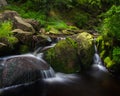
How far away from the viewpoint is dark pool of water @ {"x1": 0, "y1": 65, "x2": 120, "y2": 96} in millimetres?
10586

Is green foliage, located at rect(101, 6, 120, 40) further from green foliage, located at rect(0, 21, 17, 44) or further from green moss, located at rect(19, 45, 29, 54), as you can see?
green foliage, located at rect(0, 21, 17, 44)

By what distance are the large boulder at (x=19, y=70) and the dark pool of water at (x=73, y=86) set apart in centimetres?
31

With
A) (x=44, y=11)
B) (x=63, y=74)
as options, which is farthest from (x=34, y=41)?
(x=44, y=11)

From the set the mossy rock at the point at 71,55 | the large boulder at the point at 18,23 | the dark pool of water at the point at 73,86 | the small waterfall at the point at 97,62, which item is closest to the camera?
the dark pool of water at the point at 73,86

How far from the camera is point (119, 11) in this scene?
1232cm

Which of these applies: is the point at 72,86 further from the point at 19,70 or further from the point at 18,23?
the point at 18,23

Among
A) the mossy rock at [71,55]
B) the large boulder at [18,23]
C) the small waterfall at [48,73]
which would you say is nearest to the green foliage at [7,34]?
the large boulder at [18,23]

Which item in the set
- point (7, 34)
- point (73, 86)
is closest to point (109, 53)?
point (73, 86)

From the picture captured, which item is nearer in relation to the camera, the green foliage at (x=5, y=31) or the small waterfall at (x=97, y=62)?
the green foliage at (x=5, y=31)

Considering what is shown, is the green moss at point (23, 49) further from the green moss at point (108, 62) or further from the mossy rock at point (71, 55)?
the green moss at point (108, 62)

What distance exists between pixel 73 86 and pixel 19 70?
99.5 inches

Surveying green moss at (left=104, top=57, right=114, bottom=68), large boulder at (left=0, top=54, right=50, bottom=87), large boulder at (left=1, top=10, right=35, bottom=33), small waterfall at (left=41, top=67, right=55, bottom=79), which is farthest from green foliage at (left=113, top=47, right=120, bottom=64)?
large boulder at (left=1, top=10, right=35, bottom=33)

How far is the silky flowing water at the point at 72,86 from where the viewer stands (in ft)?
34.8

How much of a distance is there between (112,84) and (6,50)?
5.29 m
